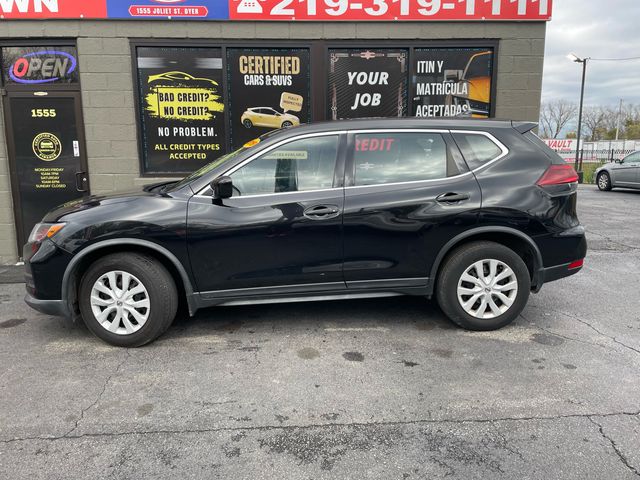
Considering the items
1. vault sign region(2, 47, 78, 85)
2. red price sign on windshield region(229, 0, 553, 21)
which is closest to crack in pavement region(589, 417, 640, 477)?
red price sign on windshield region(229, 0, 553, 21)

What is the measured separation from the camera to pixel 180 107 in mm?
7039

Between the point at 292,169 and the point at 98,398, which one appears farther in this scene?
the point at 292,169

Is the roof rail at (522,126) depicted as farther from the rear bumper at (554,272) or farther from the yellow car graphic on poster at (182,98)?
the yellow car graphic on poster at (182,98)

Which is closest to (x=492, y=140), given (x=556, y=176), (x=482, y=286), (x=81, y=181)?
(x=556, y=176)

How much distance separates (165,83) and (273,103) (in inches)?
62.4

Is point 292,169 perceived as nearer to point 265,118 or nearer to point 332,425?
point 332,425

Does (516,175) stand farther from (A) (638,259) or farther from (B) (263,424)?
(A) (638,259)

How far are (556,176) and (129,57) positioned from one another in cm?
583

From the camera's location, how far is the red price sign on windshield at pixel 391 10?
22.0ft

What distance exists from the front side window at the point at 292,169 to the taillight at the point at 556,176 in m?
1.81

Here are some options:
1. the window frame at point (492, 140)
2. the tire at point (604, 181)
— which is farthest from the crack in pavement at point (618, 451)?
the tire at point (604, 181)

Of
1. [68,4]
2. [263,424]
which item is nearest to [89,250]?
[263,424]

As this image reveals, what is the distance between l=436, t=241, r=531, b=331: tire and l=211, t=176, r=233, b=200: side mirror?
1.96 meters

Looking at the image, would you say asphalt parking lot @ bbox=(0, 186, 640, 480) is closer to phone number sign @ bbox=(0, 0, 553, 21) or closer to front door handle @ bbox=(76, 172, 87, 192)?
front door handle @ bbox=(76, 172, 87, 192)
